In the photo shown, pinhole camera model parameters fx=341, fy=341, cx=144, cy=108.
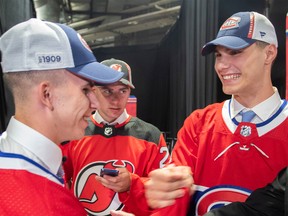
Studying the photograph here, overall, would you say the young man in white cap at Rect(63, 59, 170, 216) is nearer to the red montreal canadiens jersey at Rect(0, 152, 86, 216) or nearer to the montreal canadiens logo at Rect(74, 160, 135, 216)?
the montreal canadiens logo at Rect(74, 160, 135, 216)

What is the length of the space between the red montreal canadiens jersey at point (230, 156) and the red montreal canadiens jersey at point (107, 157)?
402mm

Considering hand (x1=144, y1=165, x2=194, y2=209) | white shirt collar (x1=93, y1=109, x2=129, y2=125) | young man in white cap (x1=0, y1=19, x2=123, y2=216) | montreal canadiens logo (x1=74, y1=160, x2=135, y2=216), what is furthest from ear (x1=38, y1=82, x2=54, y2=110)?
white shirt collar (x1=93, y1=109, x2=129, y2=125)

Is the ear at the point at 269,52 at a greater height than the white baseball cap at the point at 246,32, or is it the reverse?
the white baseball cap at the point at 246,32

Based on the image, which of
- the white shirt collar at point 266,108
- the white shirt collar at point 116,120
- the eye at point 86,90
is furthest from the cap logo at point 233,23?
the white shirt collar at point 116,120

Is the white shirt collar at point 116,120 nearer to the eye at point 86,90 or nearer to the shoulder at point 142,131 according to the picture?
the shoulder at point 142,131

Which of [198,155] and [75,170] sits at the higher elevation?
[198,155]

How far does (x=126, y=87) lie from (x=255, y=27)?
31.8 inches

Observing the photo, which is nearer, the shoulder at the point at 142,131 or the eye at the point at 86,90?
the eye at the point at 86,90

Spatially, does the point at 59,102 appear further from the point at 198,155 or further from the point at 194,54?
the point at 194,54

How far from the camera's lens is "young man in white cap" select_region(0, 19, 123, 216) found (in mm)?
777

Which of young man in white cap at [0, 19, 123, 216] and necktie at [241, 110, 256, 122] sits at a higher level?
young man in white cap at [0, 19, 123, 216]

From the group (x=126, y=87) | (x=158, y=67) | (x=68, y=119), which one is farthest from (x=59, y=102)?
(x=158, y=67)

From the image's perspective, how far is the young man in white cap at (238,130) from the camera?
45.0 inches

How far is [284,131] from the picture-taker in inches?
45.3
